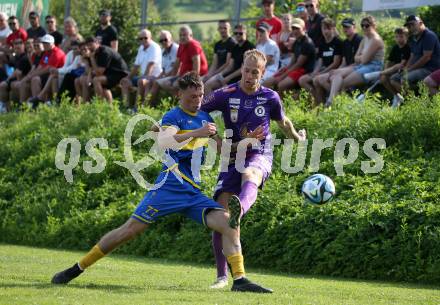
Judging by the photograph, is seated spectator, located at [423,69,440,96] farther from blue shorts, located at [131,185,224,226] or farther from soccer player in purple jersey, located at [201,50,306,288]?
blue shorts, located at [131,185,224,226]

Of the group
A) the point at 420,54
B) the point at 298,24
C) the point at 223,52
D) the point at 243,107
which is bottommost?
the point at 223,52

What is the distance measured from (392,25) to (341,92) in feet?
14.2

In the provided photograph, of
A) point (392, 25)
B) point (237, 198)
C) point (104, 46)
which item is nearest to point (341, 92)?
point (392, 25)

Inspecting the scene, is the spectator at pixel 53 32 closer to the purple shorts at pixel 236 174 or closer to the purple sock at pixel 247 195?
the purple shorts at pixel 236 174

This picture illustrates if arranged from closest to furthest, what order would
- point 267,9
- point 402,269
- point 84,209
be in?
point 402,269
point 84,209
point 267,9

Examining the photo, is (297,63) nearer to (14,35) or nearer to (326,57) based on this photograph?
(326,57)

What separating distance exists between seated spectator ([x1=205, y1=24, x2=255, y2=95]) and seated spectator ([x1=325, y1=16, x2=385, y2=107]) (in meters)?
2.49

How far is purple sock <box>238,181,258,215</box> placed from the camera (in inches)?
344

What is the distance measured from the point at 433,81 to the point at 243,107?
21.6 ft

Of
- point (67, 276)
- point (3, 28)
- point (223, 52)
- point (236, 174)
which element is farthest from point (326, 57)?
point (3, 28)

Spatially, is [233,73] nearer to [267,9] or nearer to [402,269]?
[267,9]

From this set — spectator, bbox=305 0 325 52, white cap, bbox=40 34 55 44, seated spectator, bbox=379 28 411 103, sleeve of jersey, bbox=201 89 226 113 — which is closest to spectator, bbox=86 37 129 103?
white cap, bbox=40 34 55 44

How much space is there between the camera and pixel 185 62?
18.9 m

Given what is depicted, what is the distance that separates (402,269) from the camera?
452 inches
